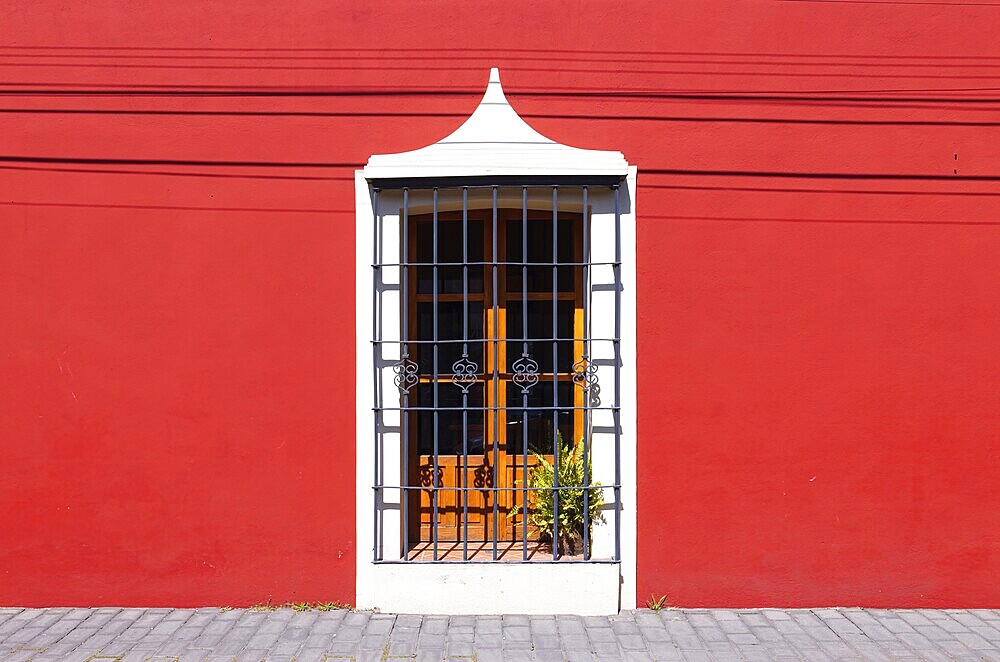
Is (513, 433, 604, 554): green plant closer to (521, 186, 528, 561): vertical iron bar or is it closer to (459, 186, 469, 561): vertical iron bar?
(521, 186, 528, 561): vertical iron bar

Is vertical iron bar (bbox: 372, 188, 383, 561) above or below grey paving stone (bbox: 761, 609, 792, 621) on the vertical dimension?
above

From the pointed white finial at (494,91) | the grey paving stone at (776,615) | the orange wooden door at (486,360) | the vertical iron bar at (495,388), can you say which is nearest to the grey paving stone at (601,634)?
the vertical iron bar at (495,388)

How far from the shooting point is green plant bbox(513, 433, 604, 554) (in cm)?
495

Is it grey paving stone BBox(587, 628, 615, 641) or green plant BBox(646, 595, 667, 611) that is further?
green plant BBox(646, 595, 667, 611)

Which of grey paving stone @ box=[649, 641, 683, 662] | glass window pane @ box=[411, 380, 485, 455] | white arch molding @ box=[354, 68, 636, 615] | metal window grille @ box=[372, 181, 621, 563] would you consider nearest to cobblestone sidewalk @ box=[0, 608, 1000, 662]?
grey paving stone @ box=[649, 641, 683, 662]

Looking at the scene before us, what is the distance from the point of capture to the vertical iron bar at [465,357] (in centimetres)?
484

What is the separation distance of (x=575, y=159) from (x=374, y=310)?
141 cm

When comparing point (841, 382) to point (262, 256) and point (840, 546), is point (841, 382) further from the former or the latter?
point (262, 256)

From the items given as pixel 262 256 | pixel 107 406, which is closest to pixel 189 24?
pixel 262 256

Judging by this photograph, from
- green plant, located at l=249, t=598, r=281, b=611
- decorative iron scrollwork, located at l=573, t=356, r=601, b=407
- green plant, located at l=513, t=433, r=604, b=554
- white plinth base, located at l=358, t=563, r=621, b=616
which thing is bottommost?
green plant, located at l=249, t=598, r=281, b=611

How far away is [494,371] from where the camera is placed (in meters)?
4.92

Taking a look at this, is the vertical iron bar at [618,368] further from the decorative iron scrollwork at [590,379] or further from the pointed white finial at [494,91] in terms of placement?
the pointed white finial at [494,91]

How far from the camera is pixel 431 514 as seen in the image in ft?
17.1

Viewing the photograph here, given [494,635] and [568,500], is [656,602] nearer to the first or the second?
[568,500]
